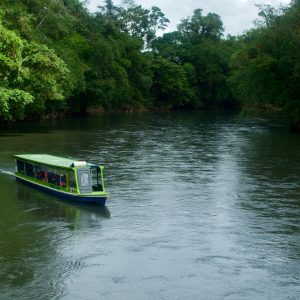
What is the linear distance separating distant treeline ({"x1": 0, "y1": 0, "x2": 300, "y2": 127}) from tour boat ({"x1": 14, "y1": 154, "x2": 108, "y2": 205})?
4.64 metres

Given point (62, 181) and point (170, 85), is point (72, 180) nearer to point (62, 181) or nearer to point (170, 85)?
point (62, 181)

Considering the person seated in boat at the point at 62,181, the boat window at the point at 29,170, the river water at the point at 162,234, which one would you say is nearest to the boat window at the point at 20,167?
the boat window at the point at 29,170

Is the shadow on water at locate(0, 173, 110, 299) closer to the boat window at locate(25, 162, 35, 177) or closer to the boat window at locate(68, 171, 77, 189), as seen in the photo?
the boat window at locate(25, 162, 35, 177)

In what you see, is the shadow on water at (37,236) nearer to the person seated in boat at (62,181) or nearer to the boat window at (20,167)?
the person seated in boat at (62,181)

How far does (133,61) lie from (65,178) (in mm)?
85619

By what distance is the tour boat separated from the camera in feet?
84.0

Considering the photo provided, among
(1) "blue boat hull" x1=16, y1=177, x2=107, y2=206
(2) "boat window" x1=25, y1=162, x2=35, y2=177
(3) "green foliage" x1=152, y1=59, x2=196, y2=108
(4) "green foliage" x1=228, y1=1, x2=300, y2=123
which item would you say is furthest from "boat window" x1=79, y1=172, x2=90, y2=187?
(3) "green foliage" x1=152, y1=59, x2=196, y2=108

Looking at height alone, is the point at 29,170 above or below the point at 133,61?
below

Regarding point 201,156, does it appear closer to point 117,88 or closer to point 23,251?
point 23,251

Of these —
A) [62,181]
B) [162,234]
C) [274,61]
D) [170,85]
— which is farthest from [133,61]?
[162,234]

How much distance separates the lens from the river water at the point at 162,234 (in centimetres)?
1636

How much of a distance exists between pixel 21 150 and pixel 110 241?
2442cm

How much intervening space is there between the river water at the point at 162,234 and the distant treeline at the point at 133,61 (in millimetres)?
8560

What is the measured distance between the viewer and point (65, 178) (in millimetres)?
26766
